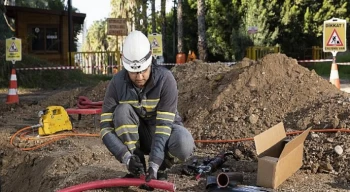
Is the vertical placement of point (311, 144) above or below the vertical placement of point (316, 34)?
below

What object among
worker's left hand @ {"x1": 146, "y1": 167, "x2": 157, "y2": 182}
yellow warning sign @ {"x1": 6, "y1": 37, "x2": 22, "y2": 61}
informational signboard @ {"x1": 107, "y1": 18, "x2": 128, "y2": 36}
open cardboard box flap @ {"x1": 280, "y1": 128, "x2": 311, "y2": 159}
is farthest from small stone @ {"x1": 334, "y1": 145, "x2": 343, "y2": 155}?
informational signboard @ {"x1": 107, "y1": 18, "x2": 128, "y2": 36}

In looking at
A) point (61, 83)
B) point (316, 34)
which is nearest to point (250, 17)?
point (316, 34)

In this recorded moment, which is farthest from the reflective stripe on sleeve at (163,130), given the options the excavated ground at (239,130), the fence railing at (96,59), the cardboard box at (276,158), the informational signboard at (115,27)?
the fence railing at (96,59)

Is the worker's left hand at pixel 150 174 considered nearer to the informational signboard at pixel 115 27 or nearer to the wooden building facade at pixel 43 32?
the informational signboard at pixel 115 27

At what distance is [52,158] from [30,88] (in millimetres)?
12499

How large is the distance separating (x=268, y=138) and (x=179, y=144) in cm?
104

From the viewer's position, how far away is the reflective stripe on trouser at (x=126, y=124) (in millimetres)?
4477

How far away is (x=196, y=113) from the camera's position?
7961mm

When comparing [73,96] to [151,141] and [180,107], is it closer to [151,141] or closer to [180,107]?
[180,107]

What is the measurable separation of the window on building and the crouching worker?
71.2 feet

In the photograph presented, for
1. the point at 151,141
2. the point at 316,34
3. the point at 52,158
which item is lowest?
the point at 52,158

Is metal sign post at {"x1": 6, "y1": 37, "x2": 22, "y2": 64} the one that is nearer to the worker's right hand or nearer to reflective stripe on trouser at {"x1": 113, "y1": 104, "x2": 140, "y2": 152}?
reflective stripe on trouser at {"x1": 113, "y1": 104, "x2": 140, "y2": 152}

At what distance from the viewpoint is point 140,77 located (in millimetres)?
4395

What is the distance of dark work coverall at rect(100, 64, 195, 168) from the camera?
14.6ft
